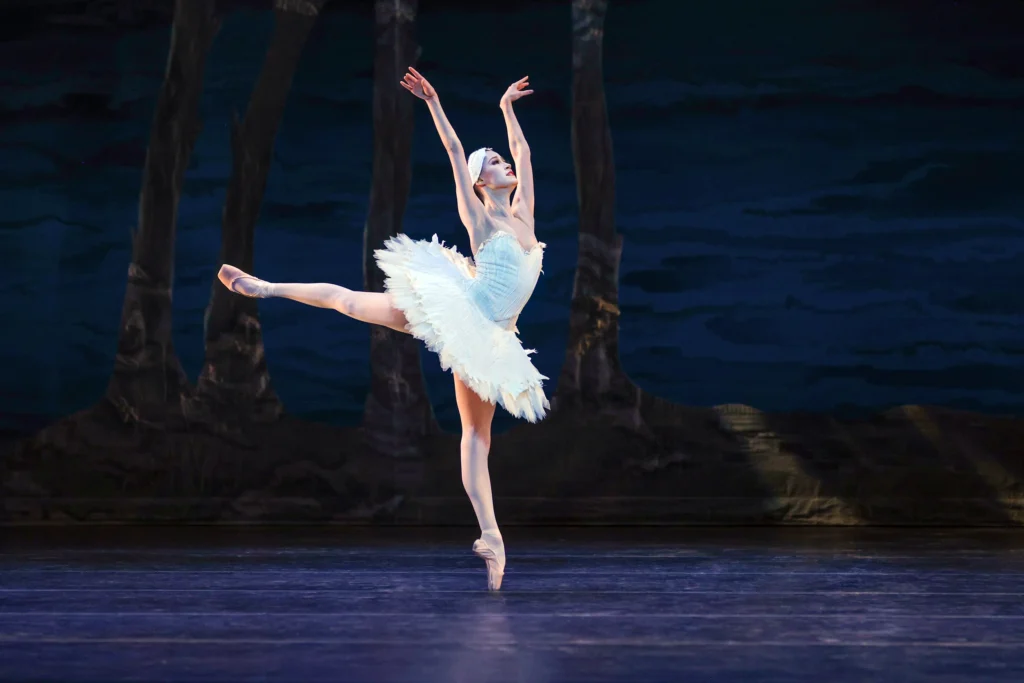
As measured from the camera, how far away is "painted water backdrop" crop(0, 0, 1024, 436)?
5578 millimetres

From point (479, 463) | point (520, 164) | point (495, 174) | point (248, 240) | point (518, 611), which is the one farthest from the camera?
point (248, 240)

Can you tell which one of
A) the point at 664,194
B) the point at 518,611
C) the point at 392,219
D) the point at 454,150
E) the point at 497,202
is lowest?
the point at 518,611

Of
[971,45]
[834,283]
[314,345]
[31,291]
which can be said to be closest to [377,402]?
[314,345]

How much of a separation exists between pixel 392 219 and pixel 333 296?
248cm

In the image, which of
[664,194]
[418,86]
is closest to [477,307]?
[418,86]

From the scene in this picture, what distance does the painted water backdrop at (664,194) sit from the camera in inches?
220

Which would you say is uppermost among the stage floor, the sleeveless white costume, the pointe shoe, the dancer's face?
the dancer's face

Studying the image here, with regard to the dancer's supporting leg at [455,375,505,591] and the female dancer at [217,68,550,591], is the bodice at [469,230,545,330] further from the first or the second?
the dancer's supporting leg at [455,375,505,591]

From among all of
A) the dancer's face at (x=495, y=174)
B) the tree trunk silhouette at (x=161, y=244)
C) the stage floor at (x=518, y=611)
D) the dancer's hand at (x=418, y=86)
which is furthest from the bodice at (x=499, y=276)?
the tree trunk silhouette at (x=161, y=244)

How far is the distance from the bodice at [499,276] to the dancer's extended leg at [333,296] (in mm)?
242

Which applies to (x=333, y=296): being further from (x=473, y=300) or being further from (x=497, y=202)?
(x=497, y=202)

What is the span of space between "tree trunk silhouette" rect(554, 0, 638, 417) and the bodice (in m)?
2.26

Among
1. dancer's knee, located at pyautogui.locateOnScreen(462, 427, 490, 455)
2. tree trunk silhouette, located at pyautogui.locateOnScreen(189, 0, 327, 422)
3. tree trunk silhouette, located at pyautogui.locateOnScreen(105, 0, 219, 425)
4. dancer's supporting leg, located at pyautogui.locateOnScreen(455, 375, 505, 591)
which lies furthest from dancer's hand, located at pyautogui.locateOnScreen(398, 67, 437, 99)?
tree trunk silhouette, located at pyautogui.locateOnScreen(105, 0, 219, 425)

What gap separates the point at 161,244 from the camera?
582cm
